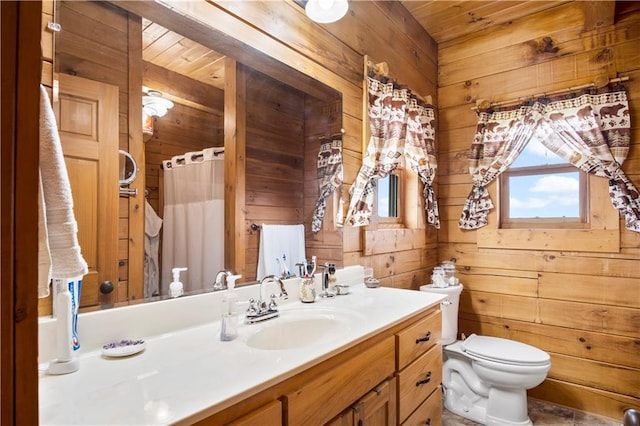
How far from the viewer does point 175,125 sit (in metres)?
1.31

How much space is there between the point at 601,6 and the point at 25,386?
9.77ft

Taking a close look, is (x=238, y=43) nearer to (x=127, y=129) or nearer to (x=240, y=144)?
(x=240, y=144)

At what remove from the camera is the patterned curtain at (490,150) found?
8.35 ft

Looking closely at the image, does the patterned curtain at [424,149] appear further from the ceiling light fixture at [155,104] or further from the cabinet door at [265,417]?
the cabinet door at [265,417]

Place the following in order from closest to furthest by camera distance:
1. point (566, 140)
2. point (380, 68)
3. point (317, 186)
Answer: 1. point (317, 186)
2. point (380, 68)
3. point (566, 140)

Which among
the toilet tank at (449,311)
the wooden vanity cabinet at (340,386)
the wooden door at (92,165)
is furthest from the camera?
the toilet tank at (449,311)

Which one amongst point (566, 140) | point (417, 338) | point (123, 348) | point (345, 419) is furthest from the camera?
point (566, 140)

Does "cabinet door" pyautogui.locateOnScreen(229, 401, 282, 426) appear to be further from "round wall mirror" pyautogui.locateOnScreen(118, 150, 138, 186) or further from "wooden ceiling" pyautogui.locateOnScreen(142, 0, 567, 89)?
"wooden ceiling" pyautogui.locateOnScreen(142, 0, 567, 89)

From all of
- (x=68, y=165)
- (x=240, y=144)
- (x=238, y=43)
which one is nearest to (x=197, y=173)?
(x=240, y=144)

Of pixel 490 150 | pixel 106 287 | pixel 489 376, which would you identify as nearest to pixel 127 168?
pixel 106 287

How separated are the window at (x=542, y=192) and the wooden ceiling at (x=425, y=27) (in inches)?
37.0

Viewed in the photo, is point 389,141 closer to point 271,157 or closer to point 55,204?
point 271,157

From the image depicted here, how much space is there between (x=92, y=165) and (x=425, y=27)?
259 centimetres

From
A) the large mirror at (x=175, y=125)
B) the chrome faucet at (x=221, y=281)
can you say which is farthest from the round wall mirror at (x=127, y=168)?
the chrome faucet at (x=221, y=281)
